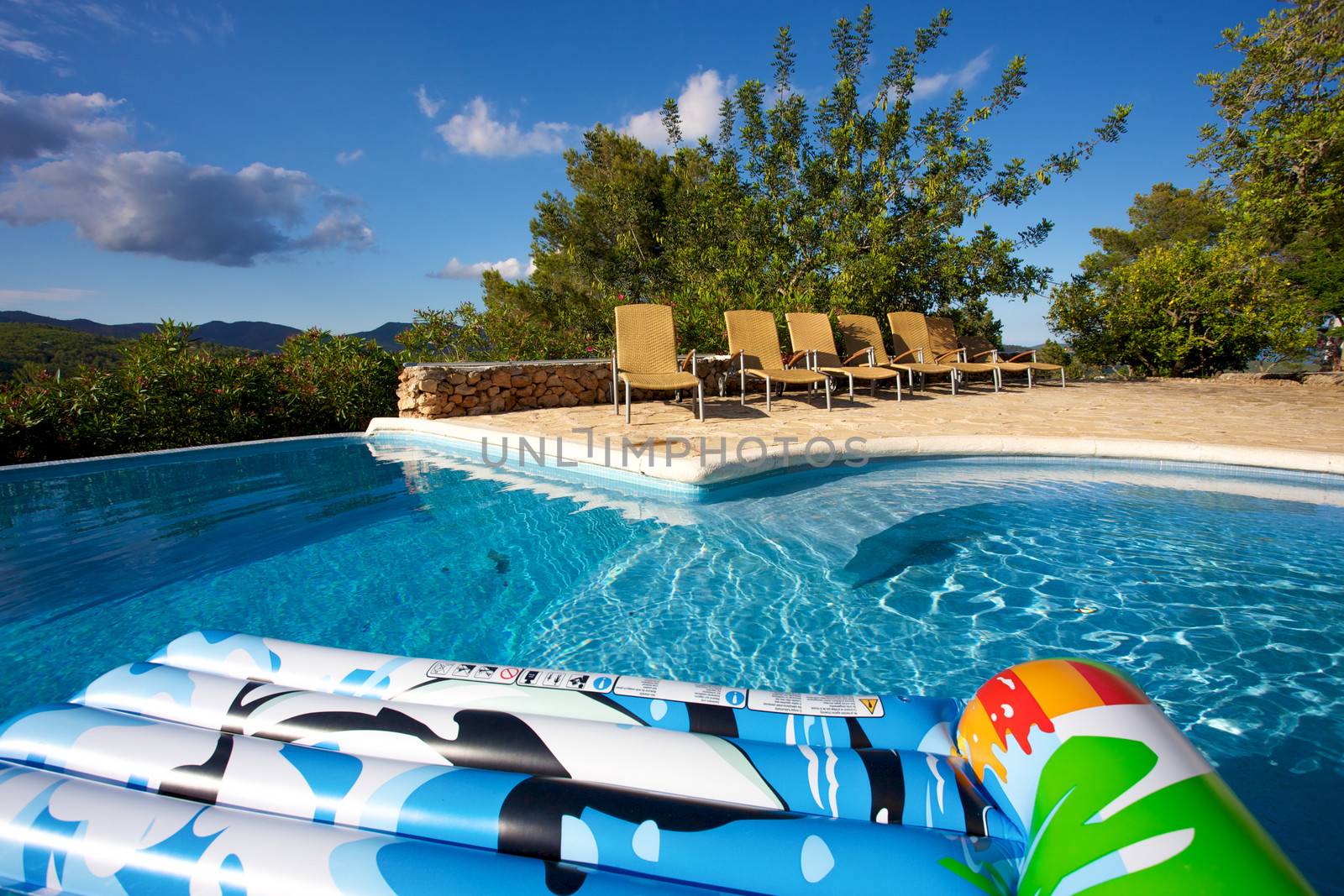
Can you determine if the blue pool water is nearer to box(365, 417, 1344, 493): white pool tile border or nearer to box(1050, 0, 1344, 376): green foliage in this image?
box(365, 417, 1344, 493): white pool tile border

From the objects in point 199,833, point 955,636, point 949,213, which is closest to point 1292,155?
point 949,213

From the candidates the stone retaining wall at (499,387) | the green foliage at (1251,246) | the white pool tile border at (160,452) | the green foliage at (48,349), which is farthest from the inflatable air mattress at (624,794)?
the green foliage at (1251,246)

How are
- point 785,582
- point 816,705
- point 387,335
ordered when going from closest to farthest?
point 816,705 → point 785,582 → point 387,335

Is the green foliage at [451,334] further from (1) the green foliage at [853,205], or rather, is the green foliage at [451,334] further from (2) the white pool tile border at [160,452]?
(2) the white pool tile border at [160,452]

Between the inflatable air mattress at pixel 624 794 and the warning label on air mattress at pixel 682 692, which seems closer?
the inflatable air mattress at pixel 624 794

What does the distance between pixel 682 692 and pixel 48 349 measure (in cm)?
2195

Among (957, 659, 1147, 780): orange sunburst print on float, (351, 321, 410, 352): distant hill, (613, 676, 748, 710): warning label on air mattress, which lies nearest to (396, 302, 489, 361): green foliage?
(351, 321, 410, 352): distant hill

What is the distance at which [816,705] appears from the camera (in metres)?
1.46

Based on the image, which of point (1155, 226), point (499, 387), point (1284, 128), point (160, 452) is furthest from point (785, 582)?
point (1155, 226)

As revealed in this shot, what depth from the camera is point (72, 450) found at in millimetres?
6957

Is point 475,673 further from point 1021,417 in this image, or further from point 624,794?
point 1021,417

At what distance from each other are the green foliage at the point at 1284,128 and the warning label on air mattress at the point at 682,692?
15931 mm

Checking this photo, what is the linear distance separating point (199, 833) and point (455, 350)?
1063 centimetres

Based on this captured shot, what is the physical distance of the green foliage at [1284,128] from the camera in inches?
463
